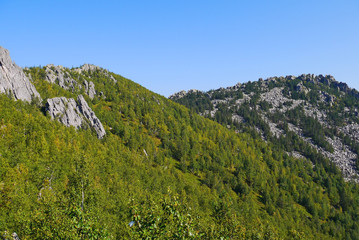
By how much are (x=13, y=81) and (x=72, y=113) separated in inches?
1717

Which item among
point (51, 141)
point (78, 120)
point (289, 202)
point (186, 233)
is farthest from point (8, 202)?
point (289, 202)

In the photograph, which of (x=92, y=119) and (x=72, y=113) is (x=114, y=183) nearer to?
(x=72, y=113)

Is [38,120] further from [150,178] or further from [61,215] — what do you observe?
[61,215]

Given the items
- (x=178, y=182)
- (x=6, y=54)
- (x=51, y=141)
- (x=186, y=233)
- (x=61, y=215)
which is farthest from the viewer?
(x=6, y=54)

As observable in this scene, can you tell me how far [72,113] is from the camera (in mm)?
162875

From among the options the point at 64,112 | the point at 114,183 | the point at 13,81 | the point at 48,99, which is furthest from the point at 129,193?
the point at 13,81

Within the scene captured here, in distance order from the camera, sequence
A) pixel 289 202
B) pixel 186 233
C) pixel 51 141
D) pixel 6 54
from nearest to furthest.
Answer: pixel 186 233 < pixel 51 141 < pixel 6 54 < pixel 289 202

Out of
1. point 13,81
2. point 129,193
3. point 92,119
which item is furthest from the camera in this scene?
point 92,119

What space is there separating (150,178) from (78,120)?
73.8 meters

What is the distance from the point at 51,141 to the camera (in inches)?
4267

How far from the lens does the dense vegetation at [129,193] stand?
62.5 feet

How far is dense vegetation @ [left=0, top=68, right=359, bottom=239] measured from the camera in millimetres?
19047

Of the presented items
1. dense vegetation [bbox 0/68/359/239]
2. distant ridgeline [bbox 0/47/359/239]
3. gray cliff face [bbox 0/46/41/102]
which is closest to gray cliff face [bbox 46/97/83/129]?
distant ridgeline [bbox 0/47/359/239]

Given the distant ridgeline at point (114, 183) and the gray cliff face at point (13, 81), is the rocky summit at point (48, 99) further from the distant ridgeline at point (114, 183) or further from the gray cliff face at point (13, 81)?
the distant ridgeline at point (114, 183)
